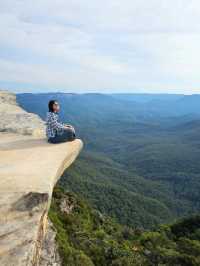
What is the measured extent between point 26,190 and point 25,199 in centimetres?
39

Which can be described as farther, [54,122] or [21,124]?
[21,124]

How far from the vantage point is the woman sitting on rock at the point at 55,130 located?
17500 millimetres

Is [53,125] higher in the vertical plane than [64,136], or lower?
higher

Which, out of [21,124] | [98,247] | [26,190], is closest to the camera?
[26,190]

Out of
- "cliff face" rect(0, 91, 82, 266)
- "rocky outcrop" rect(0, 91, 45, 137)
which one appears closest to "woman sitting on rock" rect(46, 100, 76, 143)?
"cliff face" rect(0, 91, 82, 266)

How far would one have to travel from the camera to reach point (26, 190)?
413 inches

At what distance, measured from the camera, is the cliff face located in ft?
29.1

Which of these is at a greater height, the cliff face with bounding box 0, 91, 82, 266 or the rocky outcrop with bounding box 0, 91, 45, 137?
the rocky outcrop with bounding box 0, 91, 45, 137

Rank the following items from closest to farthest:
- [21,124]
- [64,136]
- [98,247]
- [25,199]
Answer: [25,199]
[64,136]
[21,124]
[98,247]

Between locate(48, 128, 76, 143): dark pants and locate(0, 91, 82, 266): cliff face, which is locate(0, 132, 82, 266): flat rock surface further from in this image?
locate(48, 128, 76, 143): dark pants

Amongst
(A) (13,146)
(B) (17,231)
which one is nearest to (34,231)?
(B) (17,231)

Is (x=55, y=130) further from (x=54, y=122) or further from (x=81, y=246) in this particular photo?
(x=81, y=246)

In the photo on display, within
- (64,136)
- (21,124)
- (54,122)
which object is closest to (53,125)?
(54,122)

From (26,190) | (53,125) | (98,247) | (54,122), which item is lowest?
(98,247)
